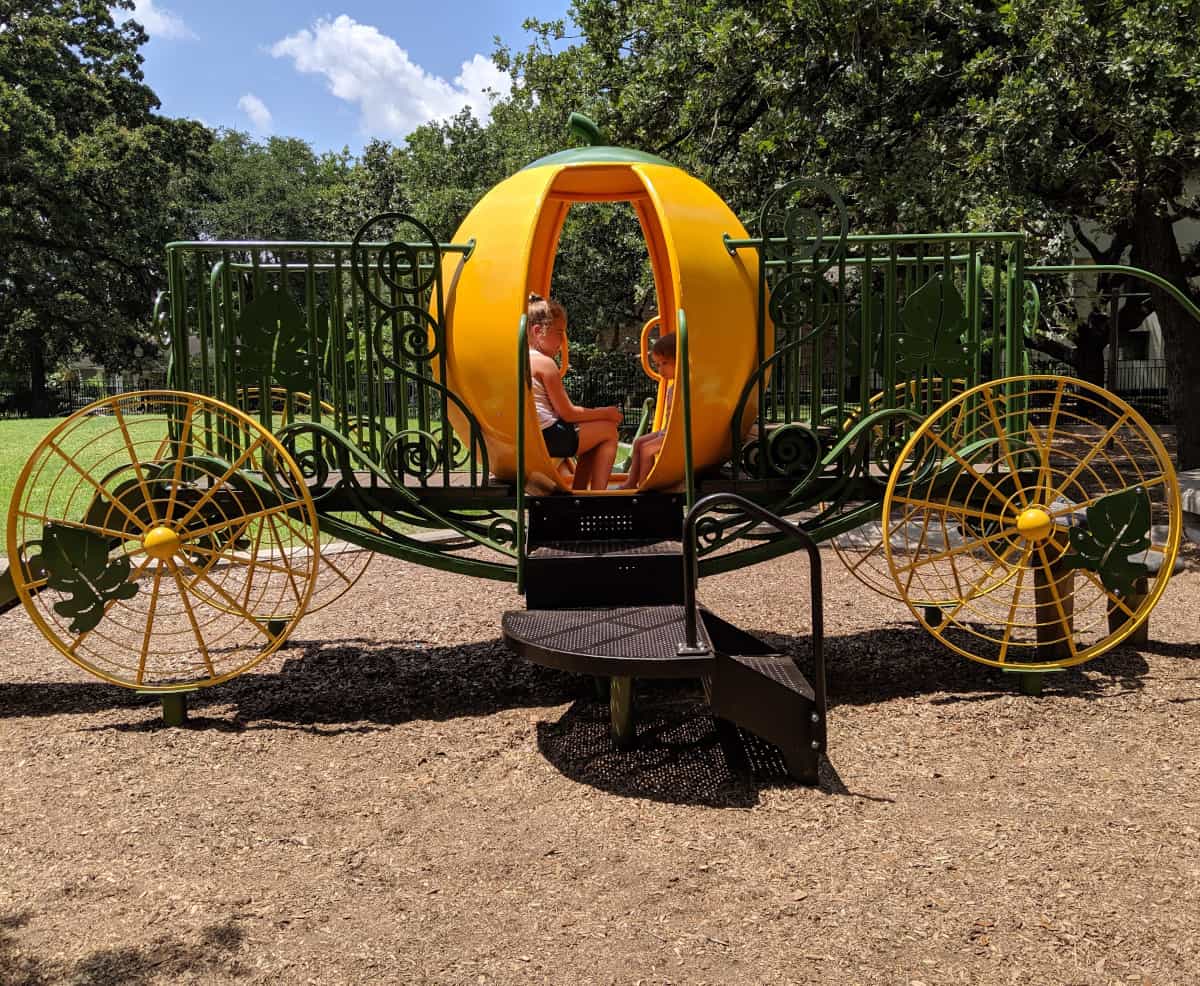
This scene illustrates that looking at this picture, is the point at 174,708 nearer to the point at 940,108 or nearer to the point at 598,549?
the point at 598,549

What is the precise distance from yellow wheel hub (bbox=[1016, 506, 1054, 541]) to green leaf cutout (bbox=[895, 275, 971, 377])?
0.79 metres

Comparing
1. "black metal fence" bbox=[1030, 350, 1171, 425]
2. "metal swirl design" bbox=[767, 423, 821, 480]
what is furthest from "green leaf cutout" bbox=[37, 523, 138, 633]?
"black metal fence" bbox=[1030, 350, 1171, 425]

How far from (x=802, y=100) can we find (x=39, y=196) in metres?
25.4

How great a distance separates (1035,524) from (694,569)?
2001 millimetres

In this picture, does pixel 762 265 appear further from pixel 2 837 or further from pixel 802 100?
pixel 802 100

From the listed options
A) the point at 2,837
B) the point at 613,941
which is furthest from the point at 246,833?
Answer: the point at 613,941

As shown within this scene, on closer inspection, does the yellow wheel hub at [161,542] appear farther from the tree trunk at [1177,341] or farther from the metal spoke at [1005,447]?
the tree trunk at [1177,341]

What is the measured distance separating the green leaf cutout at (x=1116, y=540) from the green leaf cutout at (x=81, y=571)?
4531 mm

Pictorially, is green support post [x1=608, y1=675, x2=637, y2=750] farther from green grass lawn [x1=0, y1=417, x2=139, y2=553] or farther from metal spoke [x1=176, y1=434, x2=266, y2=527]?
green grass lawn [x1=0, y1=417, x2=139, y2=553]

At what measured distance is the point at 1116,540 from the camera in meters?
4.78

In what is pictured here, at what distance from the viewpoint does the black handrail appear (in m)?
3.58

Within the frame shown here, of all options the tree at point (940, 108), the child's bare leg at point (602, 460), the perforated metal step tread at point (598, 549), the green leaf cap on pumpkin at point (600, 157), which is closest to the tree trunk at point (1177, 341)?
the tree at point (940, 108)

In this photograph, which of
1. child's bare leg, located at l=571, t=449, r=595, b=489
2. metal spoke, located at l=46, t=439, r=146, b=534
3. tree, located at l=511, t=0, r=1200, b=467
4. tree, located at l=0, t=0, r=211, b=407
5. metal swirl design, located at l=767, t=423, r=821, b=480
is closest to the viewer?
metal spoke, located at l=46, t=439, r=146, b=534

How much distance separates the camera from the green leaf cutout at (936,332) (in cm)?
484
